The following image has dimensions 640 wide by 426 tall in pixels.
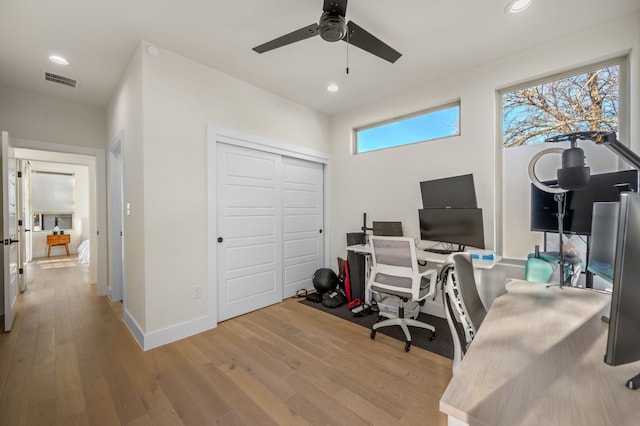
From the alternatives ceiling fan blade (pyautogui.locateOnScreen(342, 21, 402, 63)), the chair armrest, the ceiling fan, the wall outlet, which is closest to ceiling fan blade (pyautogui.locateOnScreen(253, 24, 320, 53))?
the ceiling fan

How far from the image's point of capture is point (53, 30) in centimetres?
224

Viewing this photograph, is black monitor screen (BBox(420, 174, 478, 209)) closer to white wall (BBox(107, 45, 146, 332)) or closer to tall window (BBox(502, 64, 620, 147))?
tall window (BBox(502, 64, 620, 147))

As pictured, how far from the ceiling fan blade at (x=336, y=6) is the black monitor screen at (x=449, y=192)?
195cm

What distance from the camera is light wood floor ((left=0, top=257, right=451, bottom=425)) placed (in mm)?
1650

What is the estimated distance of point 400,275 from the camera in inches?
97.8

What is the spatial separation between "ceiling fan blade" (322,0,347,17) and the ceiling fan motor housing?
3cm

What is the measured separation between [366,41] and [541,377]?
2175mm

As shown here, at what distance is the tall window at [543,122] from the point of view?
91.1 inches

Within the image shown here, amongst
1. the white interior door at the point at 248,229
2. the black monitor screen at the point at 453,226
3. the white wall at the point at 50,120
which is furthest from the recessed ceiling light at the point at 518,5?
the white wall at the point at 50,120

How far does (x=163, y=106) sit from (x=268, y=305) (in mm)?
2563

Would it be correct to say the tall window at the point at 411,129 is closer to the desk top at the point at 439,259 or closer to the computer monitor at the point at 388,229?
the computer monitor at the point at 388,229

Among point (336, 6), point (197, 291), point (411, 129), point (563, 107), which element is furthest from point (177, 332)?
point (563, 107)

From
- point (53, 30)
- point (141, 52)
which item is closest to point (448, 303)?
point (141, 52)

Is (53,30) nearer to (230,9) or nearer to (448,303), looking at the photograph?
(230,9)
